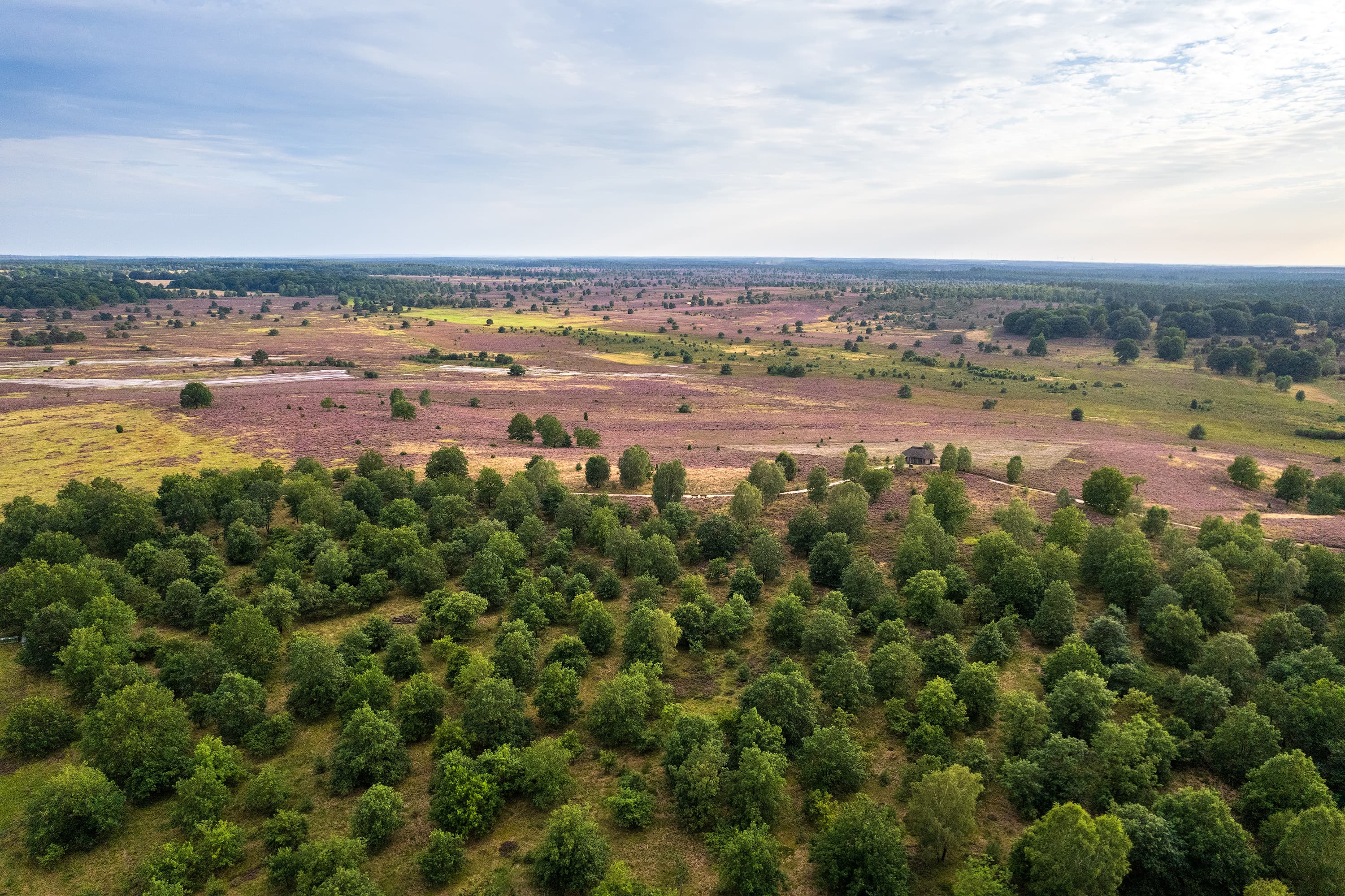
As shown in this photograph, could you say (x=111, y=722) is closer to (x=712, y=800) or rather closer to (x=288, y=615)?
(x=288, y=615)

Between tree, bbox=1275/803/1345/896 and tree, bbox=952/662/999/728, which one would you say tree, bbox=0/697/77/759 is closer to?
tree, bbox=952/662/999/728

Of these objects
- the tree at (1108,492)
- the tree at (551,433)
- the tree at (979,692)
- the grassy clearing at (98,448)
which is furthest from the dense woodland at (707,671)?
the tree at (551,433)

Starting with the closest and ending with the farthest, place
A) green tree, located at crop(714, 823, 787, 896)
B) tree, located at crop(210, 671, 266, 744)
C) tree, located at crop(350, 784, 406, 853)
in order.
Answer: green tree, located at crop(714, 823, 787, 896) < tree, located at crop(350, 784, 406, 853) < tree, located at crop(210, 671, 266, 744)

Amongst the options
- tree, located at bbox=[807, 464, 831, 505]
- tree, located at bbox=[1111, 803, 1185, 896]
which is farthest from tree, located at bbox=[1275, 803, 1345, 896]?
tree, located at bbox=[807, 464, 831, 505]

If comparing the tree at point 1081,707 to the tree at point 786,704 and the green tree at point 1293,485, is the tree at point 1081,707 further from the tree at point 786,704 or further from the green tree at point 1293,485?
the green tree at point 1293,485

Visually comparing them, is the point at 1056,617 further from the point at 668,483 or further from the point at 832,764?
the point at 668,483

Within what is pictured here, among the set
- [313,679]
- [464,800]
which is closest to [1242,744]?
[464,800]

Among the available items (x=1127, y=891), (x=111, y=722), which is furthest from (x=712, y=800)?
(x=111, y=722)
